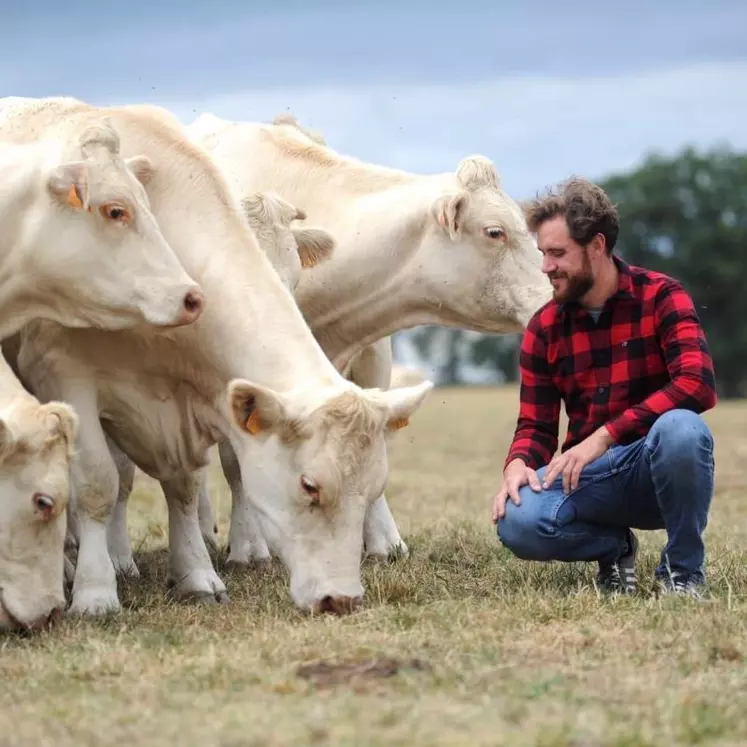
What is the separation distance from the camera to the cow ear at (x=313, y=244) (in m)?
8.64

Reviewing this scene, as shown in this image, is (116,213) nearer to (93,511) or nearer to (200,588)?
(93,511)

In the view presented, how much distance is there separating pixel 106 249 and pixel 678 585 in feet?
9.69

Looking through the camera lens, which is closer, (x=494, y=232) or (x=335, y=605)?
(x=335, y=605)

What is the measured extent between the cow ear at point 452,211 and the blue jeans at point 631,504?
241 centimetres

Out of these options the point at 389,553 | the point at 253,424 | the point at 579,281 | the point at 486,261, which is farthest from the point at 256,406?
the point at 486,261

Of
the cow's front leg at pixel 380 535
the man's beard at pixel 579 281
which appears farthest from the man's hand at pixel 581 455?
the cow's front leg at pixel 380 535

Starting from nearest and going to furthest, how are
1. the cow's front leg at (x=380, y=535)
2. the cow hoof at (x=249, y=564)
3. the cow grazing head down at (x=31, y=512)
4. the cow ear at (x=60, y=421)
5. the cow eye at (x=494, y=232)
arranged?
1. the cow grazing head down at (x=31, y=512)
2. the cow ear at (x=60, y=421)
3. the cow hoof at (x=249, y=564)
4. the cow's front leg at (x=380, y=535)
5. the cow eye at (x=494, y=232)

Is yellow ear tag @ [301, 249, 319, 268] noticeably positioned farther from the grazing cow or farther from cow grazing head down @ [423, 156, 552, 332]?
cow grazing head down @ [423, 156, 552, 332]

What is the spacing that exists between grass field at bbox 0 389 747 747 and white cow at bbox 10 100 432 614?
284mm

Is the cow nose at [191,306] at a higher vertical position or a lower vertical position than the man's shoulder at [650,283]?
lower

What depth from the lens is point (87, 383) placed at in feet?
24.0

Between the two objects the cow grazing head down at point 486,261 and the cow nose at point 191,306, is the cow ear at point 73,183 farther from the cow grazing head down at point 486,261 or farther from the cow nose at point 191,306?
the cow grazing head down at point 486,261

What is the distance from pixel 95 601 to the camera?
6.95 m

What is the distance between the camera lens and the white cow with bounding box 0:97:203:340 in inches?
269
